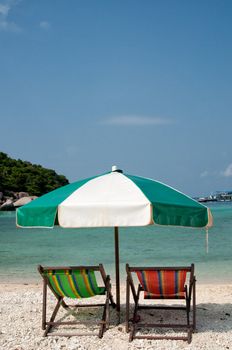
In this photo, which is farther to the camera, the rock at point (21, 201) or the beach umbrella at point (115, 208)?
the rock at point (21, 201)

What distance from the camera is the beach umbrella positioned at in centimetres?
418

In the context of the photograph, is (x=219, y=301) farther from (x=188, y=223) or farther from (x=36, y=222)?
(x=36, y=222)

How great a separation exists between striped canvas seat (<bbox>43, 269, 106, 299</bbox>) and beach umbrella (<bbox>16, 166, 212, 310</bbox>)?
0.66 metres

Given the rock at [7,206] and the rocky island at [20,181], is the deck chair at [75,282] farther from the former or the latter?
the rock at [7,206]

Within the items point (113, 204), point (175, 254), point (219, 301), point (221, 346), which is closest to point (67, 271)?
point (113, 204)

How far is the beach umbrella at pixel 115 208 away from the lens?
13.7ft

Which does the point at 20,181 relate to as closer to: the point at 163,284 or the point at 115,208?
the point at 163,284

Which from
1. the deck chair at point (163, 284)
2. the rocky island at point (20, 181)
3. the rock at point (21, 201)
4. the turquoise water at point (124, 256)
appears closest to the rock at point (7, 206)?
the rocky island at point (20, 181)

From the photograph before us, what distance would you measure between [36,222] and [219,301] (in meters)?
3.60

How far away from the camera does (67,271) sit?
15.5 ft

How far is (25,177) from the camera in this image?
87.4 metres

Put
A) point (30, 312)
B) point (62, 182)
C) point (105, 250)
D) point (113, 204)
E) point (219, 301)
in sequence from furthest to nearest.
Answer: point (62, 182), point (105, 250), point (219, 301), point (30, 312), point (113, 204)

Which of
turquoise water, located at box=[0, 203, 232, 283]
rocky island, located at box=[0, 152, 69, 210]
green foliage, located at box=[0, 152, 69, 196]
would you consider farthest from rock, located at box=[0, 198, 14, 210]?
turquoise water, located at box=[0, 203, 232, 283]

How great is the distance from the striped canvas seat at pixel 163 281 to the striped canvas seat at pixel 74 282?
487mm
